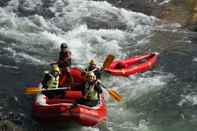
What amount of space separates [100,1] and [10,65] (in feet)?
23.7

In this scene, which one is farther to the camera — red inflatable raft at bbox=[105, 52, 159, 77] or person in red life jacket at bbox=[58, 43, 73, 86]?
red inflatable raft at bbox=[105, 52, 159, 77]

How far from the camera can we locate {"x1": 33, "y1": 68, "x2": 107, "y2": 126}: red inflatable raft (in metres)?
11.9

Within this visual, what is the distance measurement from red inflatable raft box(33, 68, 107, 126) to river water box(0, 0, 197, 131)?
1.33 feet

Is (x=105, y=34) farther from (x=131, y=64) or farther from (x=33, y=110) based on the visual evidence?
(x=33, y=110)

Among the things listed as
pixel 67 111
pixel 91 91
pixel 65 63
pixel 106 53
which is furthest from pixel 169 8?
pixel 67 111

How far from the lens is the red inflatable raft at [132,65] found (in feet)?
50.8

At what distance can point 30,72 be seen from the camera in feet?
49.9

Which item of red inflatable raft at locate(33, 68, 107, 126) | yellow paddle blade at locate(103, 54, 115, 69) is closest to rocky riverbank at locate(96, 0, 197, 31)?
yellow paddle blade at locate(103, 54, 115, 69)

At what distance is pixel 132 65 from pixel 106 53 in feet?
5.27

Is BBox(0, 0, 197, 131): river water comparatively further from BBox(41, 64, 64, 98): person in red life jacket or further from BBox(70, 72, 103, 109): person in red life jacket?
BBox(41, 64, 64, 98): person in red life jacket

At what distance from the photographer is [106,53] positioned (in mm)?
17344

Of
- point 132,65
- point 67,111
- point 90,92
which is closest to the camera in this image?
point 67,111

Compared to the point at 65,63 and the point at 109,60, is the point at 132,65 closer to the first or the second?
the point at 109,60

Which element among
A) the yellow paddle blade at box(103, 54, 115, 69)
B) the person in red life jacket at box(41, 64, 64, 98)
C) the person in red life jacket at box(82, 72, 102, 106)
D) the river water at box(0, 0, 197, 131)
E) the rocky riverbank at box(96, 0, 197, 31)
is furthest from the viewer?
the rocky riverbank at box(96, 0, 197, 31)
